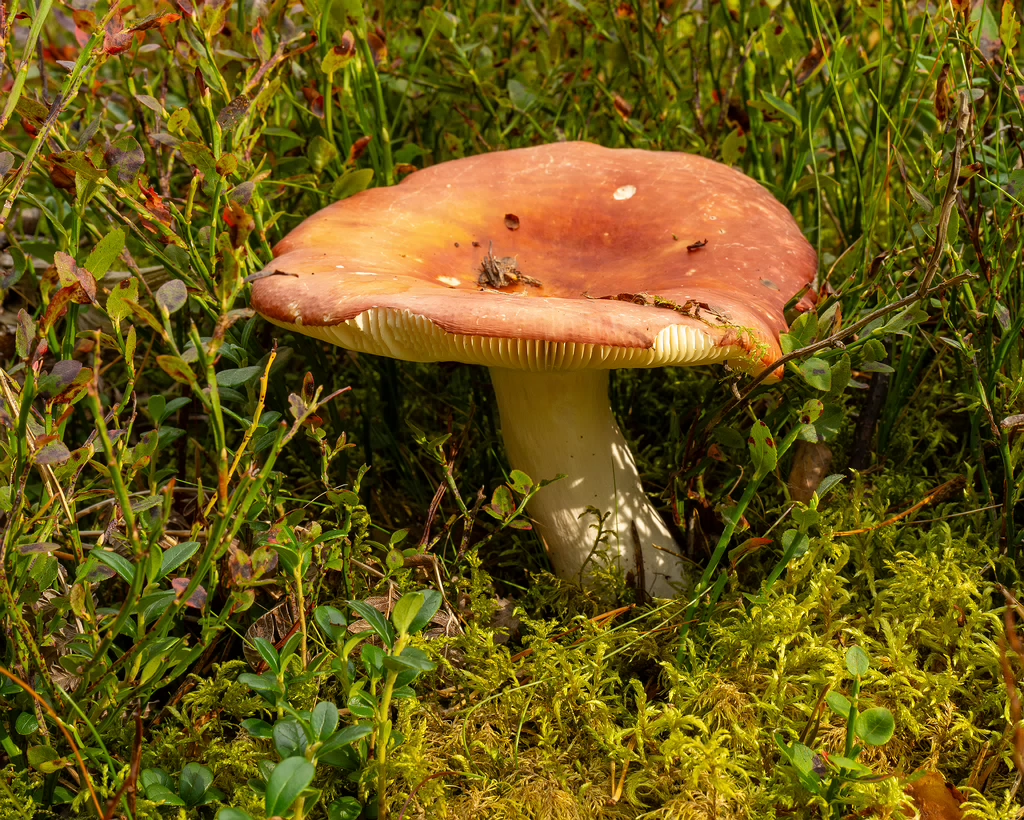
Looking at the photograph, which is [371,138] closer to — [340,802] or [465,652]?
[465,652]

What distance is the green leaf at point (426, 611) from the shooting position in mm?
1260

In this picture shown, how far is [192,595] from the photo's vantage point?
1.25 m

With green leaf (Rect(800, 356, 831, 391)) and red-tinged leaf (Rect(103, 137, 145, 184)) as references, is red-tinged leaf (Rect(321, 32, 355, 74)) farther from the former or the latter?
green leaf (Rect(800, 356, 831, 391))

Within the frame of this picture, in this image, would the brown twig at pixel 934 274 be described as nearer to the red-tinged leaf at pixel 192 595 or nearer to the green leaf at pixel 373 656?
the green leaf at pixel 373 656

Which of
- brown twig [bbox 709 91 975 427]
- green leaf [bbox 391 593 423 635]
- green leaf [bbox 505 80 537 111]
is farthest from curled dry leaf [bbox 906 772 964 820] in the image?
green leaf [bbox 505 80 537 111]

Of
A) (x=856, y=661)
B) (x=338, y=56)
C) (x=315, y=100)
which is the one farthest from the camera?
(x=315, y=100)

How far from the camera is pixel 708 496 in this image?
79.4 inches

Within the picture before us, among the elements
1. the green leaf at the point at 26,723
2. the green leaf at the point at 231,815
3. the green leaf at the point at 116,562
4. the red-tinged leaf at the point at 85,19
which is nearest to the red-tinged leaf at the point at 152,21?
the red-tinged leaf at the point at 85,19

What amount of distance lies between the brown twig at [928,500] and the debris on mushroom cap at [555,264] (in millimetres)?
456

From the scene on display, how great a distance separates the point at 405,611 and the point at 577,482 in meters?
0.76

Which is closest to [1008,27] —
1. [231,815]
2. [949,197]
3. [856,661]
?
[949,197]

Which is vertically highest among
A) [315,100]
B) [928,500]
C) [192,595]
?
[315,100]

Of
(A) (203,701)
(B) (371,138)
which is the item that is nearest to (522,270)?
(B) (371,138)

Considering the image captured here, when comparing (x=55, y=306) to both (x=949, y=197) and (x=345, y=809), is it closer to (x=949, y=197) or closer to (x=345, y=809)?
(x=345, y=809)
